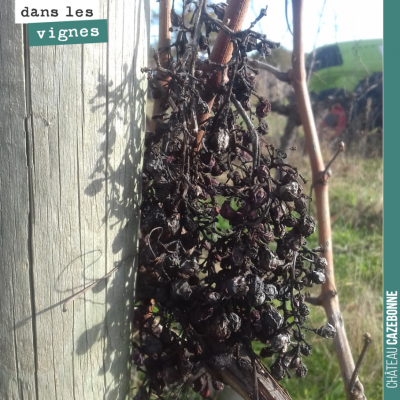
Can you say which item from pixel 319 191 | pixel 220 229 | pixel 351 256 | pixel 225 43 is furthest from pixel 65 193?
pixel 351 256

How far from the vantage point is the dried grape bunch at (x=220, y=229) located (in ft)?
3.26

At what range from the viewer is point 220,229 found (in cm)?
107

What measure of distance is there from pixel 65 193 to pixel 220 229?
418 millimetres

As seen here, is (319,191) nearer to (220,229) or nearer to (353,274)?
(220,229)

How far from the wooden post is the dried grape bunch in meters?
0.09

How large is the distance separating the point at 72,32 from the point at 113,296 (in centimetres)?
69

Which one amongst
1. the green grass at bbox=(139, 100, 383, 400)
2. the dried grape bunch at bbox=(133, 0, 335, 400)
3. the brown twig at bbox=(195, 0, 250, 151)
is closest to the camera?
the dried grape bunch at bbox=(133, 0, 335, 400)

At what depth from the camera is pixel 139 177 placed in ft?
3.61

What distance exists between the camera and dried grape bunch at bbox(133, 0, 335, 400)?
3.26ft

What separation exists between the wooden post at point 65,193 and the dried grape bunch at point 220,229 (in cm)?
9

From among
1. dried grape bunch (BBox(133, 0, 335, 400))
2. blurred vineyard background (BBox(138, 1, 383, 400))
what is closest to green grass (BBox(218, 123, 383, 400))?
blurred vineyard background (BBox(138, 1, 383, 400))

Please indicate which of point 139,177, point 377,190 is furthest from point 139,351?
point 377,190

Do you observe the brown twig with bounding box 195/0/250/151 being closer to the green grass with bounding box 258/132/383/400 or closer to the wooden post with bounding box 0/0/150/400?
the wooden post with bounding box 0/0/150/400

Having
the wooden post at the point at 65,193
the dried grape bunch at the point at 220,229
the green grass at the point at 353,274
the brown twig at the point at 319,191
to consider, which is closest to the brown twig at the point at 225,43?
the dried grape bunch at the point at 220,229
